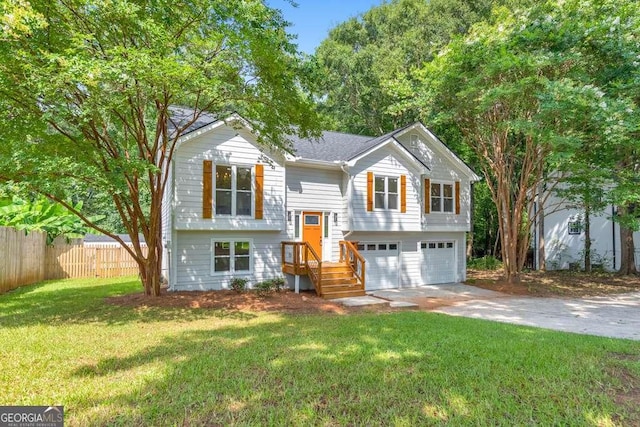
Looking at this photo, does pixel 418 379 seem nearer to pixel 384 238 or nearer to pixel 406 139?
pixel 384 238

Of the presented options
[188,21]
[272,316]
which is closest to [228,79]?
[188,21]

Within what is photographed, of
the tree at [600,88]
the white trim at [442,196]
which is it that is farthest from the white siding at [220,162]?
the tree at [600,88]

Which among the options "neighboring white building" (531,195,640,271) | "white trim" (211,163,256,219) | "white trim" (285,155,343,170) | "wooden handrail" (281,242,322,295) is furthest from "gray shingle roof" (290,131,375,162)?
"neighboring white building" (531,195,640,271)

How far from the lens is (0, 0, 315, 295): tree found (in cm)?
634

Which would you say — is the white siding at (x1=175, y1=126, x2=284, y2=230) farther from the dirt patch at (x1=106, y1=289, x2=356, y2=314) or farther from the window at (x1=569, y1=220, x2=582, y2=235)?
Result: the window at (x1=569, y1=220, x2=582, y2=235)

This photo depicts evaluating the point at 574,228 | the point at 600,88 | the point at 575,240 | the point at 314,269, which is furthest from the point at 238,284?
→ the point at 575,240

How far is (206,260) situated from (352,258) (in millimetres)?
4982

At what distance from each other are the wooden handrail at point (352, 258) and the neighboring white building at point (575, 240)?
40.4ft

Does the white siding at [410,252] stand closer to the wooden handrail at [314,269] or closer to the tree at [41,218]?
the wooden handrail at [314,269]

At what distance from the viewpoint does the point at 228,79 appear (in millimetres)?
7730

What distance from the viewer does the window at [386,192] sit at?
1336 cm

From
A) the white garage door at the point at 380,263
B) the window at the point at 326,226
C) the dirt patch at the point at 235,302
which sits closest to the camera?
the dirt patch at the point at 235,302

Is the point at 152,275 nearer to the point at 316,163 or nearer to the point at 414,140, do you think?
the point at 316,163

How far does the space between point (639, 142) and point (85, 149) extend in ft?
48.7
